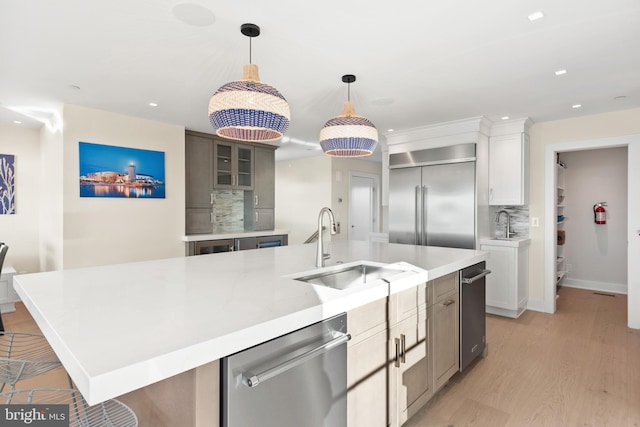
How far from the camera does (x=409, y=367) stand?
6.15 ft

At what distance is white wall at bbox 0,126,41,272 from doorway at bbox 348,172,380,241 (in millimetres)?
5164

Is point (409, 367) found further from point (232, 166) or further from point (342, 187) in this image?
point (342, 187)

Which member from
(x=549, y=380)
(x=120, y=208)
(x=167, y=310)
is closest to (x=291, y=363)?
(x=167, y=310)

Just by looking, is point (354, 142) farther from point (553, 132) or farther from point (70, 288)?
point (553, 132)

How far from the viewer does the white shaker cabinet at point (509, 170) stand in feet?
14.0

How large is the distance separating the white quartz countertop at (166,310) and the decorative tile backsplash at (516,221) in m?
2.97

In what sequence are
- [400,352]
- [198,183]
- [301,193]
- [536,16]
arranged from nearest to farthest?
[400,352]
[536,16]
[198,183]
[301,193]

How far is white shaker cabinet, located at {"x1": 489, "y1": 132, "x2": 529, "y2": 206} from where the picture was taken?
427 cm

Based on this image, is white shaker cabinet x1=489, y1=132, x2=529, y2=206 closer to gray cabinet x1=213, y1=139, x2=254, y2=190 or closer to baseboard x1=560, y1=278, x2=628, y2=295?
baseboard x1=560, y1=278, x2=628, y2=295

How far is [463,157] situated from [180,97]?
3.24 meters

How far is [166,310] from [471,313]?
2.15m

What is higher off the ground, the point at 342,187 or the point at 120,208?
the point at 342,187

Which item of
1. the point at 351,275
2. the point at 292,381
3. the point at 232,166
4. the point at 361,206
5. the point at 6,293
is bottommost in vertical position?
the point at 6,293

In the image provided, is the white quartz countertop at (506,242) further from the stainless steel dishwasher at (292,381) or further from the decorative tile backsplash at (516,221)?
the stainless steel dishwasher at (292,381)
